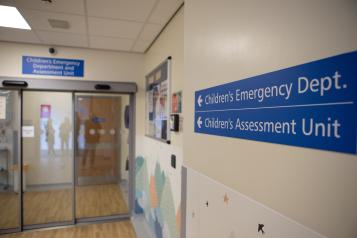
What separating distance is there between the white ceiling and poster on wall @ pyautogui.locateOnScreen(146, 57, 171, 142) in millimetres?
501

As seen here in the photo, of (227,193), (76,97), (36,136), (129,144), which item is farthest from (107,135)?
(227,193)

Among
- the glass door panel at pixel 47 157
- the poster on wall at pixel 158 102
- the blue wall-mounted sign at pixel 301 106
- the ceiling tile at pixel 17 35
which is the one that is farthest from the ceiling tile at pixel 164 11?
the glass door panel at pixel 47 157

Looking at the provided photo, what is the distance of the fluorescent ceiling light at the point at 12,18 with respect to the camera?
262 centimetres

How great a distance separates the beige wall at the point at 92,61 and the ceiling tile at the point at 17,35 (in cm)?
16

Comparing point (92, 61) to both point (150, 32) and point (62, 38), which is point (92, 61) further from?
point (150, 32)

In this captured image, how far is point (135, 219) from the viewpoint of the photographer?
4.07 meters

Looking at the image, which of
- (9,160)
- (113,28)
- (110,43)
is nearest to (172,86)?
(113,28)

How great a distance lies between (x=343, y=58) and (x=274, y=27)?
298 mm

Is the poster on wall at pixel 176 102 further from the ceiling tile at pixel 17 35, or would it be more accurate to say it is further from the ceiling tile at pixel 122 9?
the ceiling tile at pixel 17 35

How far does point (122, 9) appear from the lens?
8.37 feet

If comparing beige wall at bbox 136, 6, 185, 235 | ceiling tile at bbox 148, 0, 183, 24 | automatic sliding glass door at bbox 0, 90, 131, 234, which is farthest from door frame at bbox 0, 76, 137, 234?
ceiling tile at bbox 148, 0, 183, 24

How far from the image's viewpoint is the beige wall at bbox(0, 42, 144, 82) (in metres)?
3.62

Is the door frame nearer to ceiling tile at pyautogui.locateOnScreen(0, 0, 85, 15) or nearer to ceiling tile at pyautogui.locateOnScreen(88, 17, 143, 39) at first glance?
ceiling tile at pyautogui.locateOnScreen(88, 17, 143, 39)

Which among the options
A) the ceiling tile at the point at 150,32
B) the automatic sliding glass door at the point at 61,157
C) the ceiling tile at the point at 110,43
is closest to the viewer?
the ceiling tile at the point at 150,32
